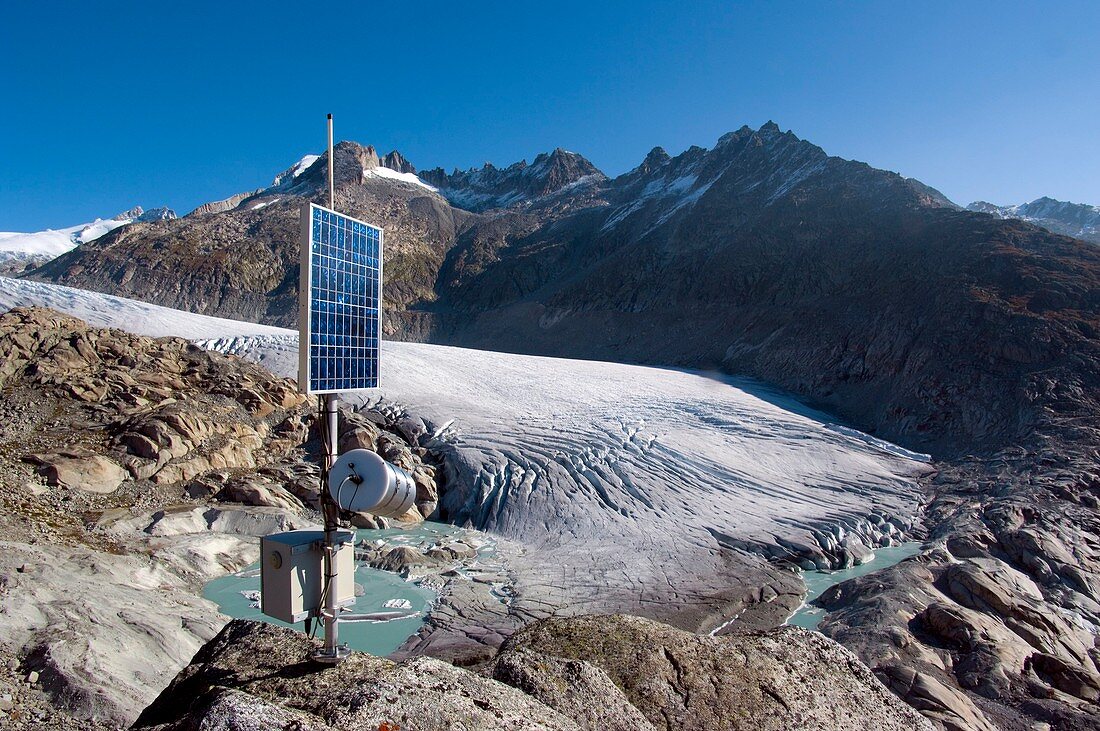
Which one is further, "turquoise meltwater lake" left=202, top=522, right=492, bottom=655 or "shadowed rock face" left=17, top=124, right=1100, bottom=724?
"shadowed rock face" left=17, top=124, right=1100, bottom=724

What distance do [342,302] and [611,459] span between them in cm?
1366

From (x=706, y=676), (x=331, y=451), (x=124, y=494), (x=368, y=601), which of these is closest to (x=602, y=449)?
(x=368, y=601)

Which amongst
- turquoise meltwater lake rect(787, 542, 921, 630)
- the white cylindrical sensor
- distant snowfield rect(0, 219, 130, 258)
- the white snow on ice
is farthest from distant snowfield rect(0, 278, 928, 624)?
distant snowfield rect(0, 219, 130, 258)

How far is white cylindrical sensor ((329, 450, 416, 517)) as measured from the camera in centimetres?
451

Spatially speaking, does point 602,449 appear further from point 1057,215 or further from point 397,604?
point 1057,215

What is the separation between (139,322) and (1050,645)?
2461cm

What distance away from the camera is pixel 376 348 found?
244 inches

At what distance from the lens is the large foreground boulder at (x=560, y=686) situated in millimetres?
3018

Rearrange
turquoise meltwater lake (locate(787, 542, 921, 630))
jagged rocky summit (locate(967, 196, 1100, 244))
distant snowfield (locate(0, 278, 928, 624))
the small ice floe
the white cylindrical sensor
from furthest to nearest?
jagged rocky summit (locate(967, 196, 1100, 244)) < distant snowfield (locate(0, 278, 928, 624)) < turquoise meltwater lake (locate(787, 542, 921, 630)) < the small ice floe < the white cylindrical sensor

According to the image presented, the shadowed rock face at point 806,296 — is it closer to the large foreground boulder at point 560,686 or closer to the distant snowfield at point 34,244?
the large foreground boulder at point 560,686

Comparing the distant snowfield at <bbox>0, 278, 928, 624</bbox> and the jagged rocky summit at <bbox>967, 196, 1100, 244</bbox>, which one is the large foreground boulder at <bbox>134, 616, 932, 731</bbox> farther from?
the jagged rocky summit at <bbox>967, 196, 1100, 244</bbox>

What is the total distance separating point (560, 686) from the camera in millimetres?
4004

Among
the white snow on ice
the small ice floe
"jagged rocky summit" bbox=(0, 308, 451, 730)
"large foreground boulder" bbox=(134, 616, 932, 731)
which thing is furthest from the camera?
the white snow on ice

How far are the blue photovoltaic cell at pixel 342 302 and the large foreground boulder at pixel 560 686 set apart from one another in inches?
77.3
